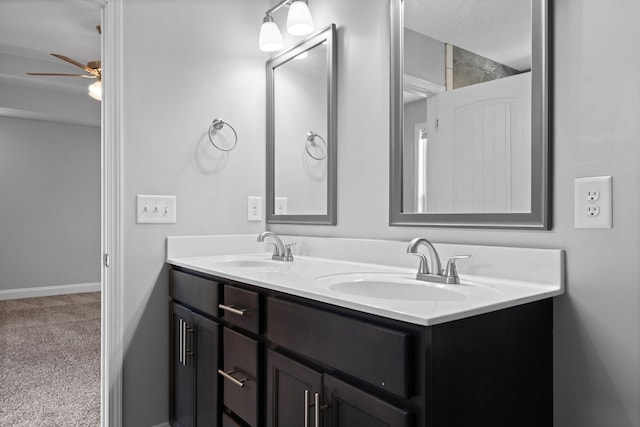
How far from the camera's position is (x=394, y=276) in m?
1.36

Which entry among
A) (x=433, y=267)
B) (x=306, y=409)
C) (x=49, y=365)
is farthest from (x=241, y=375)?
(x=49, y=365)

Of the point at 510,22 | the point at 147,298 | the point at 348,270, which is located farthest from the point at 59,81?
the point at 510,22

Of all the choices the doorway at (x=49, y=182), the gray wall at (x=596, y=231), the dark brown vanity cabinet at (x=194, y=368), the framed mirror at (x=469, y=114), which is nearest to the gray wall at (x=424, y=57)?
the framed mirror at (x=469, y=114)

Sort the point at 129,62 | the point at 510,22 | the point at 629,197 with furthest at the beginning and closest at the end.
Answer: the point at 129,62
the point at 510,22
the point at 629,197

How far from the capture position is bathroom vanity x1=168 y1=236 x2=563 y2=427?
821mm

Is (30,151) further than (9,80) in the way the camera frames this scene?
Yes

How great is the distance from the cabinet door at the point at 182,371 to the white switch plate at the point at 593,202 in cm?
138

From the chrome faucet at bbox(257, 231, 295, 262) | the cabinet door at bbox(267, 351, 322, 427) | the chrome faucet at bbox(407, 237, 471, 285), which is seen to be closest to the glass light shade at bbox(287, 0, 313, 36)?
the chrome faucet at bbox(257, 231, 295, 262)

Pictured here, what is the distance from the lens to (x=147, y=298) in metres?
1.87

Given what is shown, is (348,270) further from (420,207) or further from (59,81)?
(59,81)

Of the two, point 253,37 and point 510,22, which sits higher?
point 253,37

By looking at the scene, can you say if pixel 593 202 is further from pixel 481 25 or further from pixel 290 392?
pixel 290 392

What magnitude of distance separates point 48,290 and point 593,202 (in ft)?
18.9

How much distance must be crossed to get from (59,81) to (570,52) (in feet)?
15.0
